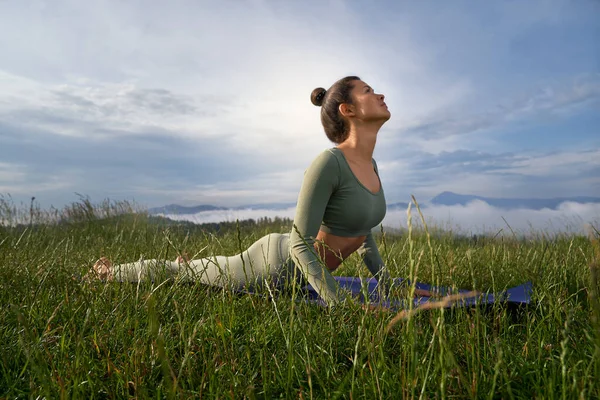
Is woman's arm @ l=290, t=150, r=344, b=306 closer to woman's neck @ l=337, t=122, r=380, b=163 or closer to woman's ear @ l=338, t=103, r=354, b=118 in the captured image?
woman's neck @ l=337, t=122, r=380, b=163

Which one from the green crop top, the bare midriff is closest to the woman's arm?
the green crop top

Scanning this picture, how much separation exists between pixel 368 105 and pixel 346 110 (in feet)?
0.58

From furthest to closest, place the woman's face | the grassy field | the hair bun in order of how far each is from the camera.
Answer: the hair bun < the woman's face < the grassy field

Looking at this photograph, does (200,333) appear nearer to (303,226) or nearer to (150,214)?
(303,226)

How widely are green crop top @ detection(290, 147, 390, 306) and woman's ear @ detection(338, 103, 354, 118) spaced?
357mm

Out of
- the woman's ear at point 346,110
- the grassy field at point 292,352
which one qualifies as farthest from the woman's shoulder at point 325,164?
the grassy field at point 292,352

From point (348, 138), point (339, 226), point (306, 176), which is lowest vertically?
point (339, 226)

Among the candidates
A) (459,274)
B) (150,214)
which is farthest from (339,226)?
(150,214)

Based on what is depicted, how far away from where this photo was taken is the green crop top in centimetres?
315

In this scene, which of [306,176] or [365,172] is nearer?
[306,176]

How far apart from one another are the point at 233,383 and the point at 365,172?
2.16 meters

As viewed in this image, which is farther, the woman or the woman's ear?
the woman's ear

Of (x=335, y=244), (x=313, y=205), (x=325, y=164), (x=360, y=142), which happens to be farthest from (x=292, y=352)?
(x=360, y=142)

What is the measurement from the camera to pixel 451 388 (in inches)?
66.5
